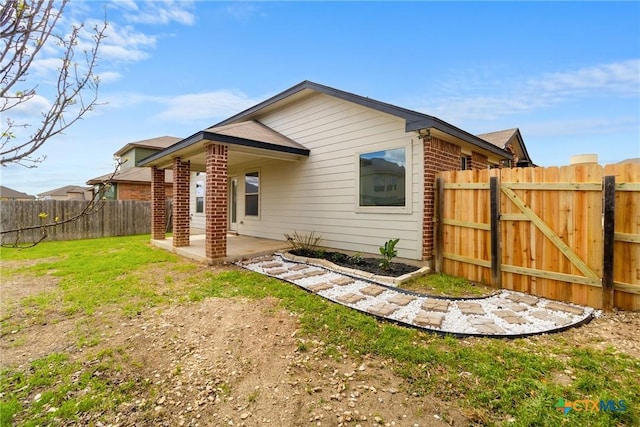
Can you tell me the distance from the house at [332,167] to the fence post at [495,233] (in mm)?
1160

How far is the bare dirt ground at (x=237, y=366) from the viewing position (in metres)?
2.28

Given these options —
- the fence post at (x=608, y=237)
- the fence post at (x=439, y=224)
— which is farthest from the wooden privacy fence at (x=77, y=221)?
the fence post at (x=608, y=237)

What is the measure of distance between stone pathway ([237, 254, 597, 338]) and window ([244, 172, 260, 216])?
5.34 meters

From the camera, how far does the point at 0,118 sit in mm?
1561

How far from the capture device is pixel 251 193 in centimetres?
1070

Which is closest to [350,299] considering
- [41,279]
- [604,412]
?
[604,412]

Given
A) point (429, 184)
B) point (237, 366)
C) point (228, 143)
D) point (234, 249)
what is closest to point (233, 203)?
point (234, 249)

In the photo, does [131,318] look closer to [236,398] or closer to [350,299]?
[236,398]

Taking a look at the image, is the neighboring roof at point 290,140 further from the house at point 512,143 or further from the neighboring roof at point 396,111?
the house at point 512,143

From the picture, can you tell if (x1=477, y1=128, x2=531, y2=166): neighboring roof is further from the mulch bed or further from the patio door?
the patio door

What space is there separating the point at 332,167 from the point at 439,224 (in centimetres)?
306

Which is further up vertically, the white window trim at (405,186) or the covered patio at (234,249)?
the white window trim at (405,186)

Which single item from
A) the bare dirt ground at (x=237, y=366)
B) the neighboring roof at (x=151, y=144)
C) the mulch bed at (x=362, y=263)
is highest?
the neighboring roof at (x=151, y=144)

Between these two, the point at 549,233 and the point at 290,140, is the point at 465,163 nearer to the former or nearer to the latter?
the point at 549,233
